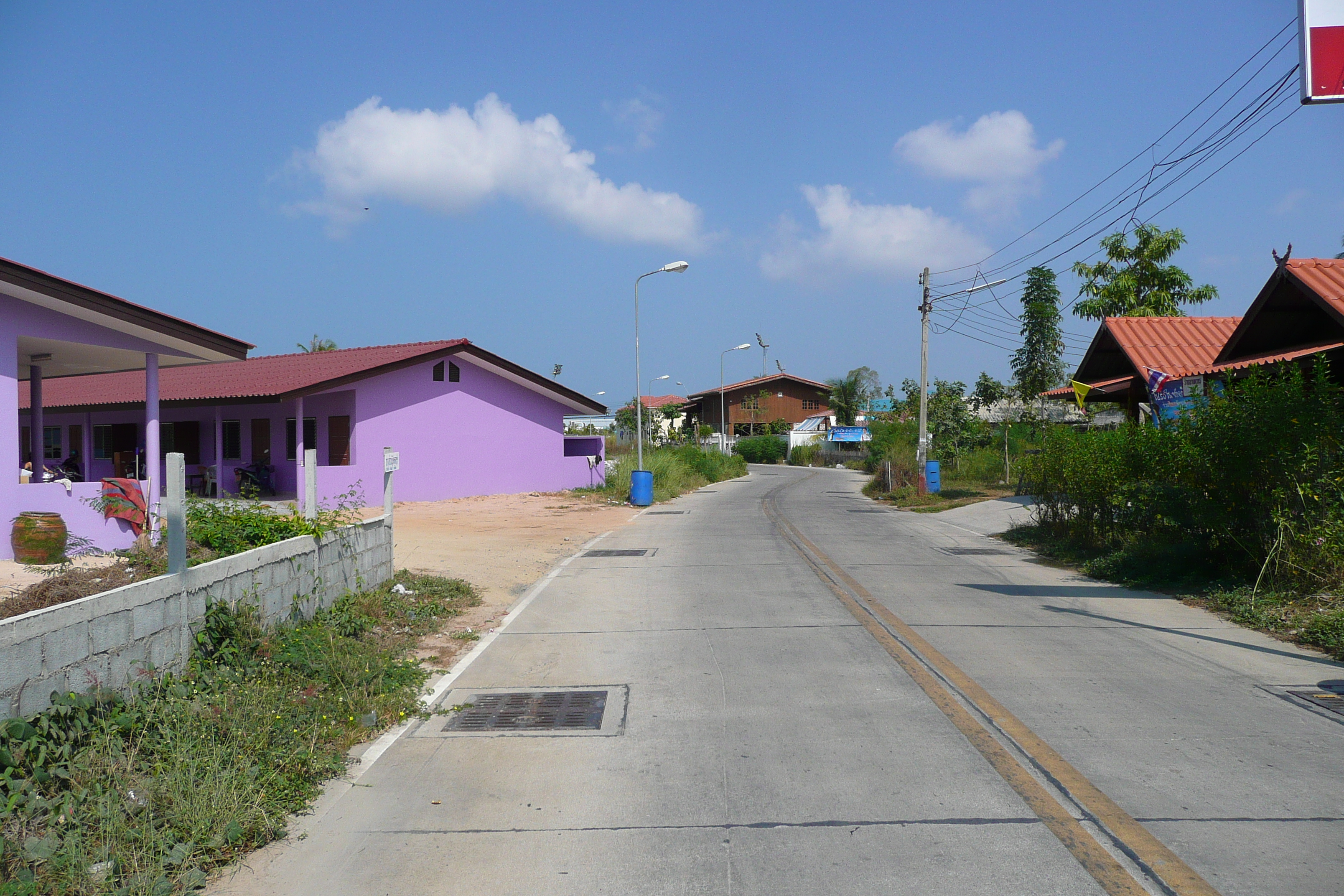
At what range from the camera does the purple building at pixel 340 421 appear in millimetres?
26344

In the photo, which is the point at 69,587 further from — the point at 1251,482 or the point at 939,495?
the point at 939,495

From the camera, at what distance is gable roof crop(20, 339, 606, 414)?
82.1ft

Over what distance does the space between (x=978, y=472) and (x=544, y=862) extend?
35.1 metres

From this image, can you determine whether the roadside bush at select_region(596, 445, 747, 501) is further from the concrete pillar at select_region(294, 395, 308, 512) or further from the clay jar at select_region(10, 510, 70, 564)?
the clay jar at select_region(10, 510, 70, 564)

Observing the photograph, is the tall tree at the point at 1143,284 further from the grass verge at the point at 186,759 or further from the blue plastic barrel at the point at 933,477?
the grass verge at the point at 186,759

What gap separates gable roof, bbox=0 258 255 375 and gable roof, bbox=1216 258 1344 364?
15778 millimetres

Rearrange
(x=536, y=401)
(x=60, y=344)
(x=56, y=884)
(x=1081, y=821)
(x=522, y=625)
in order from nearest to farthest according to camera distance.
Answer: (x=56, y=884), (x=1081, y=821), (x=522, y=625), (x=60, y=344), (x=536, y=401)

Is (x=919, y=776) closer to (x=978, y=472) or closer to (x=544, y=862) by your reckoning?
(x=544, y=862)

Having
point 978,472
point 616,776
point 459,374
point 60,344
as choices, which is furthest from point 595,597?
→ point 978,472

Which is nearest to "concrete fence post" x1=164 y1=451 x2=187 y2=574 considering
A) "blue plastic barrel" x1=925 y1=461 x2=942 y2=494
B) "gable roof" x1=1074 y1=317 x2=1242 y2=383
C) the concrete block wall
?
the concrete block wall

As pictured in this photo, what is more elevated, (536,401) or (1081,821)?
(536,401)

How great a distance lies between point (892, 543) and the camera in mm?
17719

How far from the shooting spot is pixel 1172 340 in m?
22.0

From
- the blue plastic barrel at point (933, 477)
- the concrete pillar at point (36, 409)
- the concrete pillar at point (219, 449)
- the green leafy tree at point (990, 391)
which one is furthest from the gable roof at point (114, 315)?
the green leafy tree at point (990, 391)
